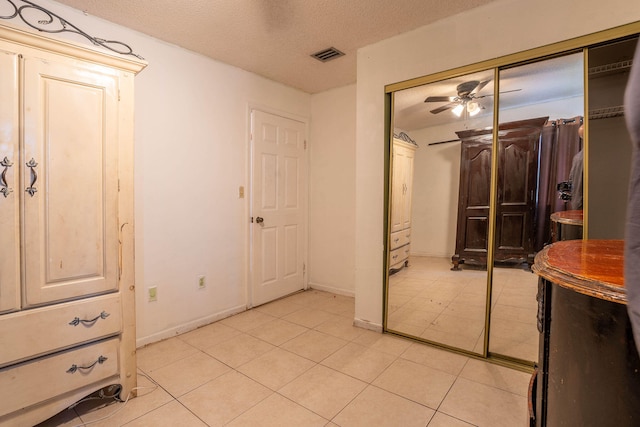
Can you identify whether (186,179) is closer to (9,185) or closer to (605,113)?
(9,185)

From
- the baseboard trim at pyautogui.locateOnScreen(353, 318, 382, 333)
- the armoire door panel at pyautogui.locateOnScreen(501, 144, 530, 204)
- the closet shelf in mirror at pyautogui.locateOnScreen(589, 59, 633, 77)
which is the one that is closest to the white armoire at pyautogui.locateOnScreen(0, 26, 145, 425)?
Answer: the baseboard trim at pyautogui.locateOnScreen(353, 318, 382, 333)

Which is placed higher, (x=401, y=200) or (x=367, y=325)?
(x=401, y=200)

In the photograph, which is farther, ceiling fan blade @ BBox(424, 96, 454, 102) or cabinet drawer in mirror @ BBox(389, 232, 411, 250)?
cabinet drawer in mirror @ BBox(389, 232, 411, 250)

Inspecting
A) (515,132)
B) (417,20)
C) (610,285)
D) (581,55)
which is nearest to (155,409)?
(610,285)

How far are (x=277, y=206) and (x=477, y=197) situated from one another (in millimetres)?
2125

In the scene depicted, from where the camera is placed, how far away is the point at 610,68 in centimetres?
179

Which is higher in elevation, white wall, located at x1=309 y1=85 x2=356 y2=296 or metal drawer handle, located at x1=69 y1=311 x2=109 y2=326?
white wall, located at x1=309 y1=85 x2=356 y2=296

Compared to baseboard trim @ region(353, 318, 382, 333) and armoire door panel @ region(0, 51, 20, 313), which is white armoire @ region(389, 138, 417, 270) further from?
armoire door panel @ region(0, 51, 20, 313)


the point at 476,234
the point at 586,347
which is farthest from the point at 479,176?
the point at 586,347

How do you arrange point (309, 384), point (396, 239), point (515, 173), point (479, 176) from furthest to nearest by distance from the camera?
point (396, 239)
point (479, 176)
point (515, 173)
point (309, 384)

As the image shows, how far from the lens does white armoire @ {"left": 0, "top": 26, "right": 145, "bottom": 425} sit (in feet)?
4.72

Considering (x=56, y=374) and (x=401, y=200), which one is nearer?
(x=56, y=374)

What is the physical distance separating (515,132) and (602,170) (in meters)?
0.55

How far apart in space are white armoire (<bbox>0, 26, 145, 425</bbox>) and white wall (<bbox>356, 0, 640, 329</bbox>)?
1817 mm
